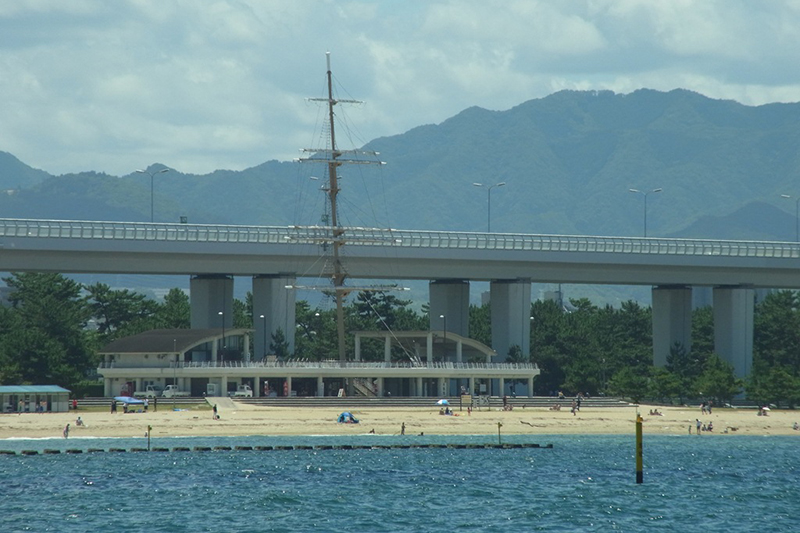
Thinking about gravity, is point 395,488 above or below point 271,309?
below

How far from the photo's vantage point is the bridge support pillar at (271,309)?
393 ft

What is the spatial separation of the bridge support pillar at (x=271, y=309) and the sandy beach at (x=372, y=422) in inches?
683

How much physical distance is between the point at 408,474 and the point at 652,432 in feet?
99.5

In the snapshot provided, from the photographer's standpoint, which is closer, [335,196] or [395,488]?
[395,488]

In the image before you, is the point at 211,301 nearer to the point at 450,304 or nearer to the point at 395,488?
the point at 450,304

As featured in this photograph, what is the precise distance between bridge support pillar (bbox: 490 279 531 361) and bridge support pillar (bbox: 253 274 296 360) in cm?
1804

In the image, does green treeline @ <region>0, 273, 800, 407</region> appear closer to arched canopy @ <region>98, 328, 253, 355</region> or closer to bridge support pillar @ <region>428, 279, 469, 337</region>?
arched canopy @ <region>98, 328, 253, 355</region>

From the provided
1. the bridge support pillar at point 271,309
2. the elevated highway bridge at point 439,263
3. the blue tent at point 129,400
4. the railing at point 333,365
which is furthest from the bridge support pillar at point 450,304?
the blue tent at point 129,400

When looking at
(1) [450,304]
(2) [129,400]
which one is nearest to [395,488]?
(2) [129,400]

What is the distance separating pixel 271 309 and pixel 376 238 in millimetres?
11182

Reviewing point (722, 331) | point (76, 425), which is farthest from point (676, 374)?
point (76, 425)

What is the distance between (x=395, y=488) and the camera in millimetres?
67875

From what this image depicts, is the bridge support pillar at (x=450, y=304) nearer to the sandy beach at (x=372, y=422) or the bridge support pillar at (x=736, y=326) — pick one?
the sandy beach at (x=372, y=422)

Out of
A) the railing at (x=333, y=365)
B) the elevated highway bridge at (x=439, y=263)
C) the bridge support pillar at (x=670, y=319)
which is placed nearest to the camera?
the railing at (x=333, y=365)
